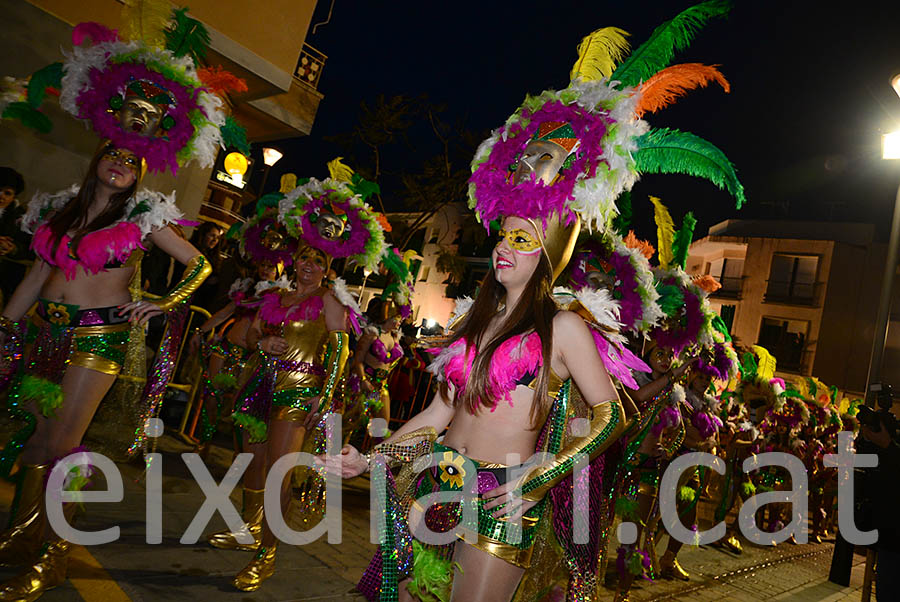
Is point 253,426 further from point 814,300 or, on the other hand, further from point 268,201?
point 814,300

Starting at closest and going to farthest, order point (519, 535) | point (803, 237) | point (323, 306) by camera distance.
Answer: point (519, 535) → point (323, 306) → point (803, 237)

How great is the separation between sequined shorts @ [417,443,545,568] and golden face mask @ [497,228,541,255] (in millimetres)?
889

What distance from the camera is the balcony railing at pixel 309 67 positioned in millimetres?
12477

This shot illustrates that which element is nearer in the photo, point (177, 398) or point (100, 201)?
point (100, 201)

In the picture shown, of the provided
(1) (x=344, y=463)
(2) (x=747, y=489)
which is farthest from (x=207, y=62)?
(2) (x=747, y=489)

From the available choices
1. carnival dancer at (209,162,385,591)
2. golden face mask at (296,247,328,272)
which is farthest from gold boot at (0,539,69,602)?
golden face mask at (296,247,328,272)

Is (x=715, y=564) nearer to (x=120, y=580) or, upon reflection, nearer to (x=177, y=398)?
(x=120, y=580)

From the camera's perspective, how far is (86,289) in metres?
3.32

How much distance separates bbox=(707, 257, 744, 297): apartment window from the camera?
33.1m

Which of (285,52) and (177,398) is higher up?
(285,52)

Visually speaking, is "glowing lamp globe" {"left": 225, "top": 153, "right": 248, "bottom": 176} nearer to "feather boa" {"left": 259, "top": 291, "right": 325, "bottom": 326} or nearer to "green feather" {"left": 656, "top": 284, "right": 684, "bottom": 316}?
"feather boa" {"left": 259, "top": 291, "right": 325, "bottom": 326}

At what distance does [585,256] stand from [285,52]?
816cm

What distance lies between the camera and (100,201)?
3.46 m

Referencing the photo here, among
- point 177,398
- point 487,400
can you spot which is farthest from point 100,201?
point 177,398
